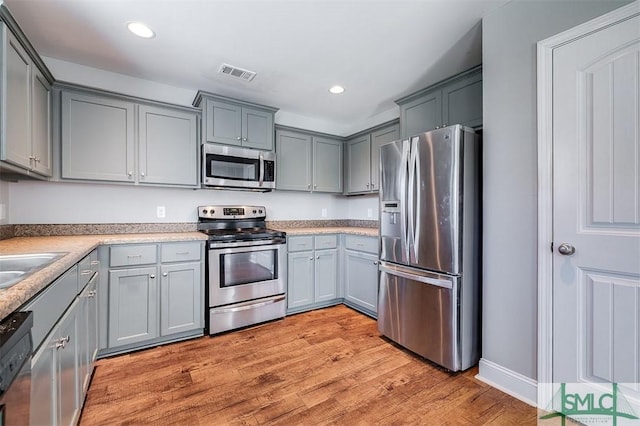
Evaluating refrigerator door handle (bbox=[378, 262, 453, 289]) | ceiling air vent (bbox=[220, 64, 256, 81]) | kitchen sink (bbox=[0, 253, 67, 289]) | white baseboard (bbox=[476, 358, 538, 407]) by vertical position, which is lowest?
white baseboard (bbox=[476, 358, 538, 407])

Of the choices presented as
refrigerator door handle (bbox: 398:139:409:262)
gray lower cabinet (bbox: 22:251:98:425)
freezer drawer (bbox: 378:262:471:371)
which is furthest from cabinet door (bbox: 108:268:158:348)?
refrigerator door handle (bbox: 398:139:409:262)

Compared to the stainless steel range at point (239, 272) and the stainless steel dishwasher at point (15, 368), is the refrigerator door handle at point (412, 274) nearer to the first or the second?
the stainless steel range at point (239, 272)

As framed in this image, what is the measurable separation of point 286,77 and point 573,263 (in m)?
2.64

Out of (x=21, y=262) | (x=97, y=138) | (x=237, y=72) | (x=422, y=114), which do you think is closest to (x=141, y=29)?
(x=237, y=72)

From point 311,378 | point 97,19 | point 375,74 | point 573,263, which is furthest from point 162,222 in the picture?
point 573,263

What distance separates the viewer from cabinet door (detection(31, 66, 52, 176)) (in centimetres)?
193

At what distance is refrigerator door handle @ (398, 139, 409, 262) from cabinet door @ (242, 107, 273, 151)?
1.54 meters

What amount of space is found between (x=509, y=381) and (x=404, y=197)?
1417 mm

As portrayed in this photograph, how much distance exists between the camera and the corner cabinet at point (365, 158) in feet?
11.0

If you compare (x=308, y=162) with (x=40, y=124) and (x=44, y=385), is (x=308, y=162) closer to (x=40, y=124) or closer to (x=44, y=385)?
(x=40, y=124)

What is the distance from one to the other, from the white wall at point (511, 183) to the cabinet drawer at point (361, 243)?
1187mm

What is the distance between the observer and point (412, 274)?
229 centimetres

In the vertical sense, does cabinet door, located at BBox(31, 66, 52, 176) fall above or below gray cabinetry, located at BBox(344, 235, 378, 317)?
above

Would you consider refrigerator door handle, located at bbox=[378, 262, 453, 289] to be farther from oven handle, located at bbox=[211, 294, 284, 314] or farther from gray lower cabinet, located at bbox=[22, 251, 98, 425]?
gray lower cabinet, located at bbox=[22, 251, 98, 425]
